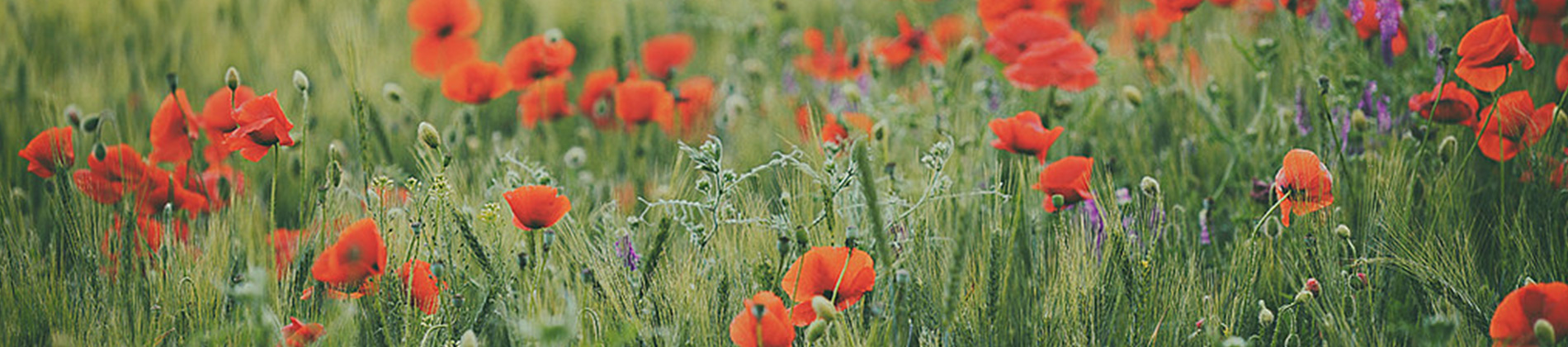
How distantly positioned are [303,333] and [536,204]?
0.67ft

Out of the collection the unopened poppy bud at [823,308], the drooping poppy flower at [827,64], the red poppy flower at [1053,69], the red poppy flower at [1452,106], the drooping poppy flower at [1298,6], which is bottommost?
the drooping poppy flower at [827,64]

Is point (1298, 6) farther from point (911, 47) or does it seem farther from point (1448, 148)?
point (911, 47)

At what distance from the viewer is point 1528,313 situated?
939mm

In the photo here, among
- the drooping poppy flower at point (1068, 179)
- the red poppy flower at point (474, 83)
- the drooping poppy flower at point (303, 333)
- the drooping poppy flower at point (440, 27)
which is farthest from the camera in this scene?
the drooping poppy flower at point (440, 27)

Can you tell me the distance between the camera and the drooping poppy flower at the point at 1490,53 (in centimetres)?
120

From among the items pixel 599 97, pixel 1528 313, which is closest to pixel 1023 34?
pixel 599 97

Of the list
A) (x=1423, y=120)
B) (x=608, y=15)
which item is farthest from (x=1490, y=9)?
(x=608, y=15)

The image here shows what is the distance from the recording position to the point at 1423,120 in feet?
4.78

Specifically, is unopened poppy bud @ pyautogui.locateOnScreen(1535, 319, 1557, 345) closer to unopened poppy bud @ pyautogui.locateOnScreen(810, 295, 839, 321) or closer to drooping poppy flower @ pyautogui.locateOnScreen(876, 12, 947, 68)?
unopened poppy bud @ pyautogui.locateOnScreen(810, 295, 839, 321)

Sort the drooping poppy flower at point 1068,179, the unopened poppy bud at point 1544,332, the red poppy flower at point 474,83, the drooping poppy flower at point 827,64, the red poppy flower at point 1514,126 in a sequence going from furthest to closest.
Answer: the drooping poppy flower at point 827,64
the red poppy flower at point 474,83
the red poppy flower at point 1514,126
the drooping poppy flower at point 1068,179
the unopened poppy bud at point 1544,332

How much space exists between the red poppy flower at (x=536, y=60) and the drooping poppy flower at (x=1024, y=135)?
653mm

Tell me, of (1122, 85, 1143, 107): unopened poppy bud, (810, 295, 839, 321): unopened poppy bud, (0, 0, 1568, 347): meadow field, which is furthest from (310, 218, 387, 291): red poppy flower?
(1122, 85, 1143, 107): unopened poppy bud

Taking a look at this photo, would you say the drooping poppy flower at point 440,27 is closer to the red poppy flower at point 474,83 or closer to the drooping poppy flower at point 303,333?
the red poppy flower at point 474,83

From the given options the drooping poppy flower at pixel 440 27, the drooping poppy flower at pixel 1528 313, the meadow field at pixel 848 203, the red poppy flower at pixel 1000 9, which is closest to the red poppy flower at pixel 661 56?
the meadow field at pixel 848 203
